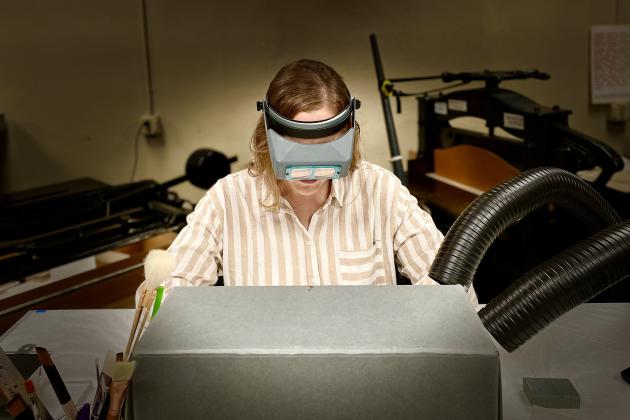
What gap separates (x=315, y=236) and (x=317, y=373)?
37.9 inches

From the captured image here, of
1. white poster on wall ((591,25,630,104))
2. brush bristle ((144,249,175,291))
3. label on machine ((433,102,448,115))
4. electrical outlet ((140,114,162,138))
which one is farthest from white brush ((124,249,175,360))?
white poster on wall ((591,25,630,104))

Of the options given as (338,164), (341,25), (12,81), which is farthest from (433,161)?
(12,81)

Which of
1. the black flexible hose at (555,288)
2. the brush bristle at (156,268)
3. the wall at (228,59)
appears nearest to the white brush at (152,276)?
the brush bristle at (156,268)

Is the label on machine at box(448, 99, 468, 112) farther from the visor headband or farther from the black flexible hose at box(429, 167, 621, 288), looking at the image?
the visor headband

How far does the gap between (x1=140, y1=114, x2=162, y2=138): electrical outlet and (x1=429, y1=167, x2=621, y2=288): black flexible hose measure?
8.54 feet

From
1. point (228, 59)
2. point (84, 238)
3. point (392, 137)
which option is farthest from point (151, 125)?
point (392, 137)

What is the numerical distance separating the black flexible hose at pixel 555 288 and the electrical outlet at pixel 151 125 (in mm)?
2812

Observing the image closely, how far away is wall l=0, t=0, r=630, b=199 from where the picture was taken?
311cm

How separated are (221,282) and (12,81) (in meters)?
2.23

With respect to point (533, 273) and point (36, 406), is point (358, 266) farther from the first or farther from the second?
point (36, 406)

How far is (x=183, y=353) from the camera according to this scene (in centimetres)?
55

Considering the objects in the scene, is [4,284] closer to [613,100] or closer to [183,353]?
[183,353]

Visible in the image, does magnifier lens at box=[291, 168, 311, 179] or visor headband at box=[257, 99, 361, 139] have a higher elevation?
visor headband at box=[257, 99, 361, 139]

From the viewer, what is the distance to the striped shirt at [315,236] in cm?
150
